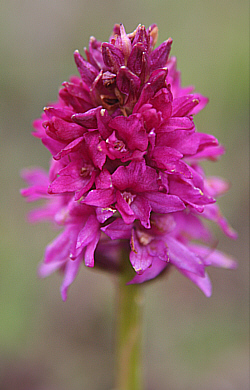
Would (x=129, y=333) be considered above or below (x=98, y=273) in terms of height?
above

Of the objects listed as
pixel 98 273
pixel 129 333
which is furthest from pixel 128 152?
pixel 98 273

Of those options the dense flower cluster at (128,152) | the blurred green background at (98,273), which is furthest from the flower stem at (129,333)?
the blurred green background at (98,273)

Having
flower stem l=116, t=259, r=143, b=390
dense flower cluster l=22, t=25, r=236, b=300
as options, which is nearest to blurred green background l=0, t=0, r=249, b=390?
flower stem l=116, t=259, r=143, b=390

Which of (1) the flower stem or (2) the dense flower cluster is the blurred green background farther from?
(2) the dense flower cluster

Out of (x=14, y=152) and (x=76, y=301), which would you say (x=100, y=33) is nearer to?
(x=14, y=152)

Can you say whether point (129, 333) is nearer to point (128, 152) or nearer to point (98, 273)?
point (128, 152)

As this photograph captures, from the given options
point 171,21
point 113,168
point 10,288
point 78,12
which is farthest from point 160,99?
point 78,12
